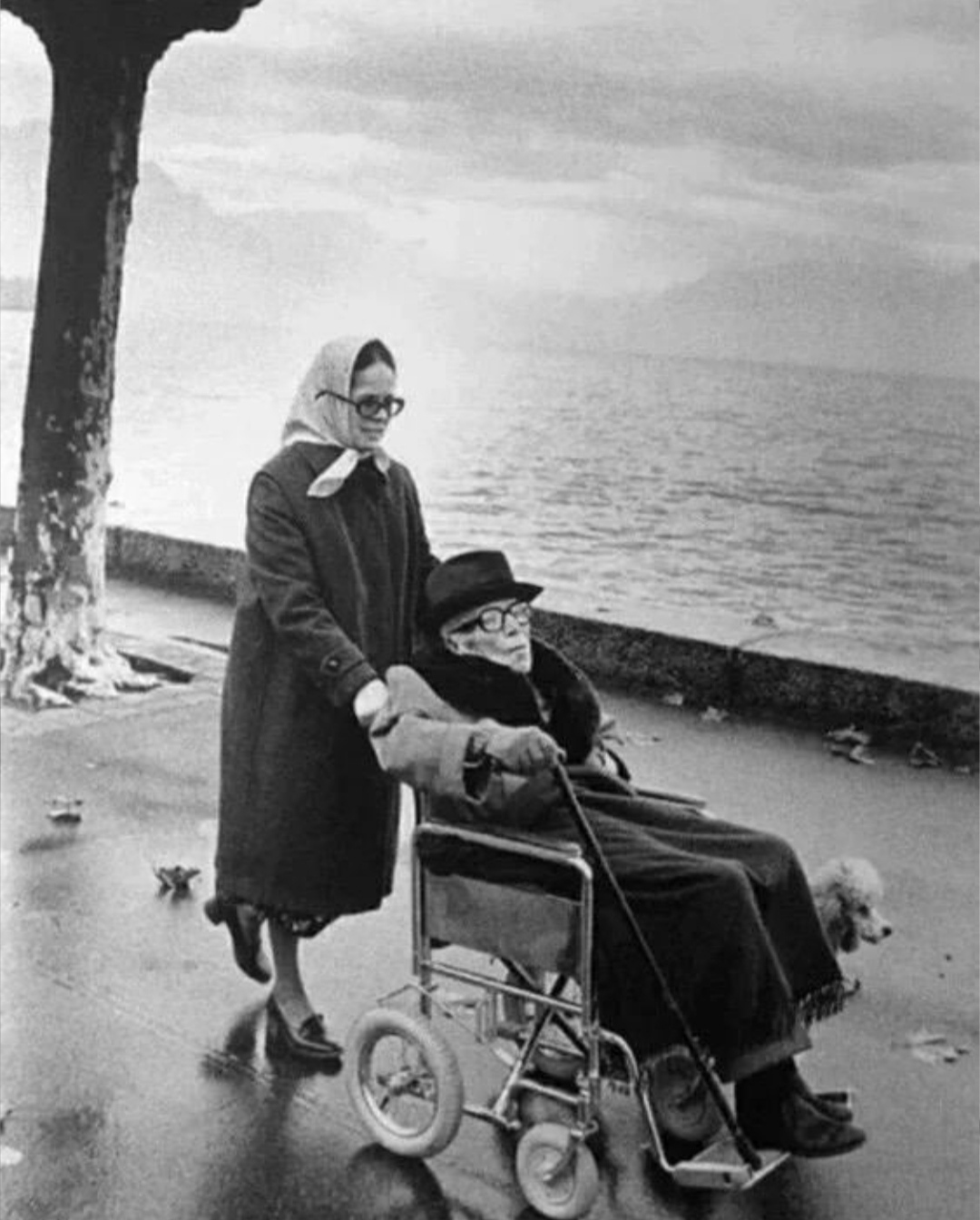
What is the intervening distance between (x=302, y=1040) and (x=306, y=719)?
2.51 ft

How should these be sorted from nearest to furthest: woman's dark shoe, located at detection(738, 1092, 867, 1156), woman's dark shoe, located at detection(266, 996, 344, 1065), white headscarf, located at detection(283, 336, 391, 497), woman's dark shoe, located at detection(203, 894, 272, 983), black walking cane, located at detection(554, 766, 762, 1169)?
black walking cane, located at detection(554, 766, 762, 1169)
woman's dark shoe, located at detection(738, 1092, 867, 1156)
white headscarf, located at detection(283, 336, 391, 497)
woman's dark shoe, located at detection(266, 996, 344, 1065)
woman's dark shoe, located at detection(203, 894, 272, 983)

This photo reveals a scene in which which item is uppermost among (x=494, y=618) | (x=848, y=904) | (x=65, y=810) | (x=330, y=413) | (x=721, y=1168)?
(x=330, y=413)

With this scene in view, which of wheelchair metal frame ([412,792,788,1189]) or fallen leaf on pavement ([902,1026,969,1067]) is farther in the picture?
fallen leaf on pavement ([902,1026,969,1067])

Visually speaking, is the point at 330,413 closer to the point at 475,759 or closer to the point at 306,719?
the point at 306,719

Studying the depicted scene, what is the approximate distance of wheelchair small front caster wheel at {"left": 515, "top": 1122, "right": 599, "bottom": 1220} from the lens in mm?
3840

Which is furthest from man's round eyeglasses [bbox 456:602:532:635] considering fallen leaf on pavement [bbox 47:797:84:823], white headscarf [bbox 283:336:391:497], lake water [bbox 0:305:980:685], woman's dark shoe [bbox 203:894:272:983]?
fallen leaf on pavement [bbox 47:797:84:823]

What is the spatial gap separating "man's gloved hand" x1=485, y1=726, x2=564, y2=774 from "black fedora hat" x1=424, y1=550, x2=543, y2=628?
0.42 m

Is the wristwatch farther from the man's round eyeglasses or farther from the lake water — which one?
the lake water

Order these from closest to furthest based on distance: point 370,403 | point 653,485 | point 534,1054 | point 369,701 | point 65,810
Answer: point 369,701, point 534,1054, point 370,403, point 65,810, point 653,485

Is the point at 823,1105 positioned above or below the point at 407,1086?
above

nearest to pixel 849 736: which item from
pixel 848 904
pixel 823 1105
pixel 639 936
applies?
pixel 848 904

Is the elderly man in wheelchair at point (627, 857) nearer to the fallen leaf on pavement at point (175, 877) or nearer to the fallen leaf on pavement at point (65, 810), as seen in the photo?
the fallen leaf on pavement at point (175, 877)

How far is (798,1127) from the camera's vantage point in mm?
3969

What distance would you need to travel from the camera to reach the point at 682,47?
6.39 metres
